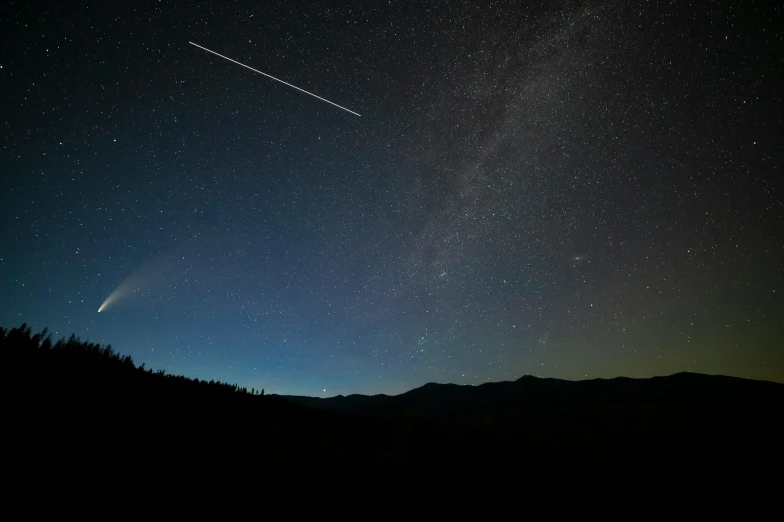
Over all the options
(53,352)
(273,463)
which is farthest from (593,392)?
(53,352)

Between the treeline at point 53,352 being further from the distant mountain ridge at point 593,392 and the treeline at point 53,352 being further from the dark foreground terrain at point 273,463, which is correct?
the distant mountain ridge at point 593,392

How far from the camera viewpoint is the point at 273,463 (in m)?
7.50

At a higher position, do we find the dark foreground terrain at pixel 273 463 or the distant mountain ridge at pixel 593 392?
the distant mountain ridge at pixel 593 392

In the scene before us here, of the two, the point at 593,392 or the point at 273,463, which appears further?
the point at 593,392

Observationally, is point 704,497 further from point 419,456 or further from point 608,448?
point 419,456

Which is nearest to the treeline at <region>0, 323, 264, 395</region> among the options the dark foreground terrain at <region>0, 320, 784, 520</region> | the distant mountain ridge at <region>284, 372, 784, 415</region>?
the dark foreground terrain at <region>0, 320, 784, 520</region>

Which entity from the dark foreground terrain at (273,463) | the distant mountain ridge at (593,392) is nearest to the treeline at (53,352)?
the dark foreground terrain at (273,463)

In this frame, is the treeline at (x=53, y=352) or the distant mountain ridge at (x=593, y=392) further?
the distant mountain ridge at (x=593, y=392)

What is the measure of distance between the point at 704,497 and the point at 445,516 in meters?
10.6

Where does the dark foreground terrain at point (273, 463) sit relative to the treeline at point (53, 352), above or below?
below

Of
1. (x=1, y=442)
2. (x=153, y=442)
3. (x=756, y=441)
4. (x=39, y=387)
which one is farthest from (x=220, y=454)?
(x=756, y=441)

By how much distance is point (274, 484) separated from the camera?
21.7 feet

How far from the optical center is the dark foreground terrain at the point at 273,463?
5242mm

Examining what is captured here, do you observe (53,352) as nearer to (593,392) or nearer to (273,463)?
(273,463)
